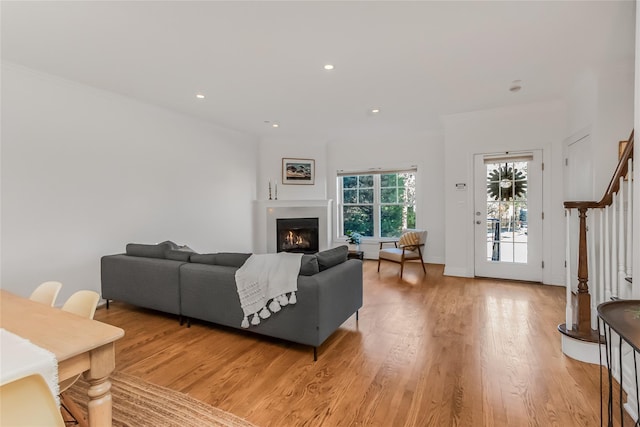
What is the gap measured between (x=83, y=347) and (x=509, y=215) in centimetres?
508

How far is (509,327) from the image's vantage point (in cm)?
289

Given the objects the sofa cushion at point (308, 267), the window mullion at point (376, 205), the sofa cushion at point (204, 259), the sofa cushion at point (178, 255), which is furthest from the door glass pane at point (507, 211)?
the sofa cushion at point (178, 255)

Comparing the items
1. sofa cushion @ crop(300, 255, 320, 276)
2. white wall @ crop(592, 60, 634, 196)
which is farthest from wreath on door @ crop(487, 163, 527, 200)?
sofa cushion @ crop(300, 255, 320, 276)

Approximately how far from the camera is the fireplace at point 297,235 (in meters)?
6.33

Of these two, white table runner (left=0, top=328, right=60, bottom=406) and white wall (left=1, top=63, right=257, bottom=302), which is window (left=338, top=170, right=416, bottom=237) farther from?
white table runner (left=0, top=328, right=60, bottom=406)

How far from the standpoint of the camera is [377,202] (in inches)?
258

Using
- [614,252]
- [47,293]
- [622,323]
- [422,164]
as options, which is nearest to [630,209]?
[614,252]

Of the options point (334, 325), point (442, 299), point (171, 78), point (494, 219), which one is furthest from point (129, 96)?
point (494, 219)

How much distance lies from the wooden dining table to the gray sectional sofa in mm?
1327

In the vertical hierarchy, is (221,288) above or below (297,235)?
below

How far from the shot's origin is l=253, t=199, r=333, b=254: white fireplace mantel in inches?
243

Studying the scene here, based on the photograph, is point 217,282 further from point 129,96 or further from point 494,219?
point 494,219

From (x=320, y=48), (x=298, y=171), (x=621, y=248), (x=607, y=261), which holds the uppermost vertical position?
(x=320, y=48)

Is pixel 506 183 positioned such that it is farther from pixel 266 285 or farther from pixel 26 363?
pixel 26 363
